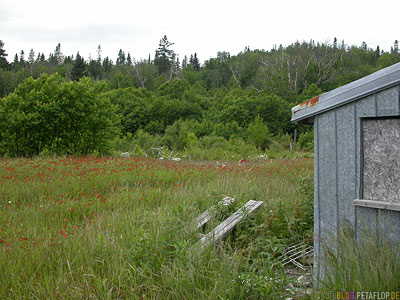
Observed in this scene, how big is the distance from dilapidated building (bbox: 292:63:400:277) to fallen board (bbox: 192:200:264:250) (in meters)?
1.34

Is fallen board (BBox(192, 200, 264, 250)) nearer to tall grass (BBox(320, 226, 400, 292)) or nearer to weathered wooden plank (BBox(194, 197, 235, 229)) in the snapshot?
weathered wooden plank (BBox(194, 197, 235, 229))

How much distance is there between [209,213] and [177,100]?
41148mm

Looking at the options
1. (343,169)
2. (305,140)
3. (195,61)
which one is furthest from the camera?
(195,61)

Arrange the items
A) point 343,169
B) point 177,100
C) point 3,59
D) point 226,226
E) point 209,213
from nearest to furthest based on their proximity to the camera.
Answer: point 343,169, point 226,226, point 209,213, point 177,100, point 3,59

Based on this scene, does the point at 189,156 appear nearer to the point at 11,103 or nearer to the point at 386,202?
the point at 11,103

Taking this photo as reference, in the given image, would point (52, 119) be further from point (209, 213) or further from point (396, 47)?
point (396, 47)

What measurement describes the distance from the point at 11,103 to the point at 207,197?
1505 centimetres

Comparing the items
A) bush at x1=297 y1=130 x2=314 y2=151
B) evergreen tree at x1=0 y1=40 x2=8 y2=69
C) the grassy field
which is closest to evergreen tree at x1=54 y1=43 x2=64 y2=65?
evergreen tree at x1=0 y1=40 x2=8 y2=69

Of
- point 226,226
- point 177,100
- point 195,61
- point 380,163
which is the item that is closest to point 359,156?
point 380,163

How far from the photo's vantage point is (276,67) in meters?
57.5

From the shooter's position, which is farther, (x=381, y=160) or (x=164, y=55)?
(x=164, y=55)

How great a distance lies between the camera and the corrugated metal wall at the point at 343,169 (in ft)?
11.2

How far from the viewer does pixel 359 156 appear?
358 centimetres

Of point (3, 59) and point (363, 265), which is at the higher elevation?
point (3, 59)
